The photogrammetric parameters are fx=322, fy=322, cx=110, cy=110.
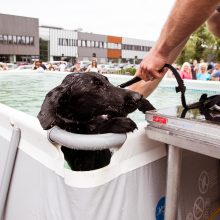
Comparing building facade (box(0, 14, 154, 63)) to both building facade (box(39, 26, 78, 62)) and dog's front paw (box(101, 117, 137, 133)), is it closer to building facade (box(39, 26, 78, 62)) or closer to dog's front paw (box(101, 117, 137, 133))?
building facade (box(39, 26, 78, 62))

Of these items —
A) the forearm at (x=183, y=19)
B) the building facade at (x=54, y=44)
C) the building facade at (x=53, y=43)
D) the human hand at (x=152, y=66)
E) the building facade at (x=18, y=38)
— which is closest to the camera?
the forearm at (x=183, y=19)

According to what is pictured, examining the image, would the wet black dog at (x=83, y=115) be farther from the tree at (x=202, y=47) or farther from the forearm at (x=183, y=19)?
the tree at (x=202, y=47)

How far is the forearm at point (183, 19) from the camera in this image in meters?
1.20

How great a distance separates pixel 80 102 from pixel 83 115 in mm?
42

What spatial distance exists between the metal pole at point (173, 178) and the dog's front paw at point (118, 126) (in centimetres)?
16

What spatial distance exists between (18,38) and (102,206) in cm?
5477

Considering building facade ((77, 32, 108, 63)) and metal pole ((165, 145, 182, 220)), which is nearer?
metal pole ((165, 145, 182, 220))

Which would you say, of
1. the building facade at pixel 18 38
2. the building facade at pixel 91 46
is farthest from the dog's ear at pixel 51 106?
the building facade at pixel 91 46

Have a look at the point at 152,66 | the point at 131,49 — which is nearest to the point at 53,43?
the point at 131,49

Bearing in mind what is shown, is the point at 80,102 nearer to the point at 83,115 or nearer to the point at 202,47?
the point at 83,115

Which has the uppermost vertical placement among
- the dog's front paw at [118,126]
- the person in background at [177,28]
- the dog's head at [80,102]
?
the person in background at [177,28]

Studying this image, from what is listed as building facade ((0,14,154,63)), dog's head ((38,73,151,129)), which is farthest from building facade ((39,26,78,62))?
dog's head ((38,73,151,129))

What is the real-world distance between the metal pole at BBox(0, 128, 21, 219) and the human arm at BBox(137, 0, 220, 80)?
65 cm

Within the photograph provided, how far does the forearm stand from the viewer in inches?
47.3
